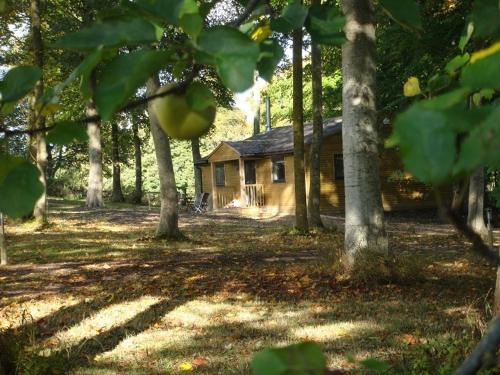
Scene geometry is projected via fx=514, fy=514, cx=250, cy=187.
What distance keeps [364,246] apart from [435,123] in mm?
7262

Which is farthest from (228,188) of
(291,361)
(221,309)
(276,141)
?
(291,361)

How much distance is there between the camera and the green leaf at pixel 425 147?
395 millimetres

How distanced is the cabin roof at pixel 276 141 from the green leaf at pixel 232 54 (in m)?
24.1

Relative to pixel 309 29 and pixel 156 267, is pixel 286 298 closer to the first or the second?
pixel 156 267

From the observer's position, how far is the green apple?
0.88m

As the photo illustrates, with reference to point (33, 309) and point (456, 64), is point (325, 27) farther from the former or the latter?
point (33, 309)

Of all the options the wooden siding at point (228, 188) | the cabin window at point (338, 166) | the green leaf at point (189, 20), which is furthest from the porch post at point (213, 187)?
the green leaf at point (189, 20)

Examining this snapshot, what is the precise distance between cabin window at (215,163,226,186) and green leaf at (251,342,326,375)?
3139cm

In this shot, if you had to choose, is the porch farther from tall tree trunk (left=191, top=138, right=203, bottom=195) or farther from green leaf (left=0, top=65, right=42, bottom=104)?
green leaf (left=0, top=65, right=42, bottom=104)

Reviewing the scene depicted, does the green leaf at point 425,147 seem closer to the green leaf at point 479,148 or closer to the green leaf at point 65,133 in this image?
the green leaf at point 479,148

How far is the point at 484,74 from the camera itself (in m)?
0.52

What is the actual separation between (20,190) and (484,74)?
2.08 ft

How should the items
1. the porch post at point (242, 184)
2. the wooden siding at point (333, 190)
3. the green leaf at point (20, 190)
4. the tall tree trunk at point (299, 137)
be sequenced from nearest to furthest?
the green leaf at point (20, 190)
the tall tree trunk at point (299, 137)
the wooden siding at point (333, 190)
the porch post at point (242, 184)

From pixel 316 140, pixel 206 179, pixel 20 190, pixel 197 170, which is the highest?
pixel 197 170
